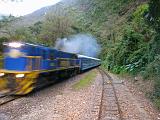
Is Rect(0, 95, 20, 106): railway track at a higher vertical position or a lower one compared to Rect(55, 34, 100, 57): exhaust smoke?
lower

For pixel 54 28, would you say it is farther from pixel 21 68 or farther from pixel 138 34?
pixel 21 68

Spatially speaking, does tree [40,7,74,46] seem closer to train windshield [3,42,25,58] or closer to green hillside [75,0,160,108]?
green hillside [75,0,160,108]

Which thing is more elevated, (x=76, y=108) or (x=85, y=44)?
(x=85, y=44)

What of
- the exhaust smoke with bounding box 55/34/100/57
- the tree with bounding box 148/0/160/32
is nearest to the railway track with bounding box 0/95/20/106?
the tree with bounding box 148/0/160/32

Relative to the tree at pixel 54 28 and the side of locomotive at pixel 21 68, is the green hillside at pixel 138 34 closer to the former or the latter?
the side of locomotive at pixel 21 68

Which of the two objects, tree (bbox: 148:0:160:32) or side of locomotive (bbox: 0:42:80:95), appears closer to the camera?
side of locomotive (bbox: 0:42:80:95)

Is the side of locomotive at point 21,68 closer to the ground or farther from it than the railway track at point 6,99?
farther from it

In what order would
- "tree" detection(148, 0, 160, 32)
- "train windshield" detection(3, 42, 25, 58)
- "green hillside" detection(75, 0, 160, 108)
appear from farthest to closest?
"green hillside" detection(75, 0, 160, 108) → "tree" detection(148, 0, 160, 32) → "train windshield" detection(3, 42, 25, 58)

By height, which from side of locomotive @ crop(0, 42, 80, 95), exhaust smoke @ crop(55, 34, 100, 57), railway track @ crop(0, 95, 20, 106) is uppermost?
exhaust smoke @ crop(55, 34, 100, 57)

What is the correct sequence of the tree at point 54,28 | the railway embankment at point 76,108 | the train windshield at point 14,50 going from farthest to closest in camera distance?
the tree at point 54,28
the train windshield at point 14,50
the railway embankment at point 76,108

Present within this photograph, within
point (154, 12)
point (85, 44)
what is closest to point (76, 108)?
point (154, 12)

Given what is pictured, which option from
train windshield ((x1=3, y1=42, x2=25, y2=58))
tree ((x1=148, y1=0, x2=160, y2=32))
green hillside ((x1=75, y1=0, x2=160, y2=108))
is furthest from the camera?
green hillside ((x1=75, y1=0, x2=160, y2=108))

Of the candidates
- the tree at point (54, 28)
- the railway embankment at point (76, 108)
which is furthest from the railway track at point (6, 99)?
the tree at point (54, 28)

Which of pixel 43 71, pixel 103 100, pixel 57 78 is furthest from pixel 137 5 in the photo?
pixel 103 100
